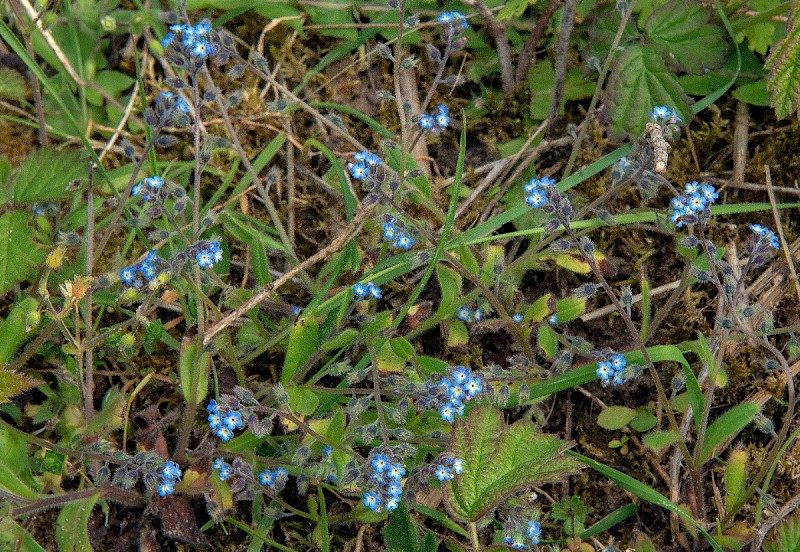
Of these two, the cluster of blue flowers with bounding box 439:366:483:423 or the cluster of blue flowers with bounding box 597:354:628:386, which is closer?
the cluster of blue flowers with bounding box 439:366:483:423

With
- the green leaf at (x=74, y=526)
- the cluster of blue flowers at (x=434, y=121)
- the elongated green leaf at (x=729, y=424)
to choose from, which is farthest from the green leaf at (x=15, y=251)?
the elongated green leaf at (x=729, y=424)

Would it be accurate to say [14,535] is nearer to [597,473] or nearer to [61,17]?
[597,473]

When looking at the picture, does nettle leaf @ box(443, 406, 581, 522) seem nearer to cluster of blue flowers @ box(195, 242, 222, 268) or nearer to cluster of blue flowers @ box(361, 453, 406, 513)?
cluster of blue flowers @ box(361, 453, 406, 513)

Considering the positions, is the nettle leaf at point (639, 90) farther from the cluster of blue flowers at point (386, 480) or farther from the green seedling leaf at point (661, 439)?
the cluster of blue flowers at point (386, 480)

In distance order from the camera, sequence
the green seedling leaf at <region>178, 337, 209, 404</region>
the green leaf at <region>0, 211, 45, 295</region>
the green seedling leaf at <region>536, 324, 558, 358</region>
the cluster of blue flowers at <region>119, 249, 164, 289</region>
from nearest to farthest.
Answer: the cluster of blue flowers at <region>119, 249, 164, 289</region>
the green seedling leaf at <region>178, 337, 209, 404</region>
the green seedling leaf at <region>536, 324, 558, 358</region>
the green leaf at <region>0, 211, 45, 295</region>

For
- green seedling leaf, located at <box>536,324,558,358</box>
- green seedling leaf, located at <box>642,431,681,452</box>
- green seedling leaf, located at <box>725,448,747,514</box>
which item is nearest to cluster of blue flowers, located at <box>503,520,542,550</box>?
green seedling leaf, located at <box>642,431,681,452</box>

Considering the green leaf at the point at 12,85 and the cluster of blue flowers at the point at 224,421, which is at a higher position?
the green leaf at the point at 12,85

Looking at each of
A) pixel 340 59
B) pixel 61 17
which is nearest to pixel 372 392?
pixel 340 59
